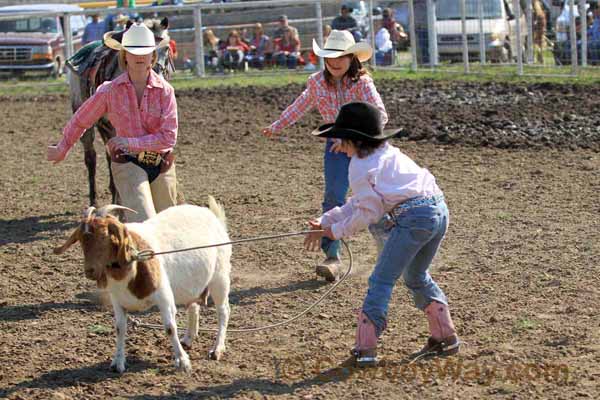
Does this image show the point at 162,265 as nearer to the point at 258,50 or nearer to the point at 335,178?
the point at 335,178

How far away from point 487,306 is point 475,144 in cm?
637

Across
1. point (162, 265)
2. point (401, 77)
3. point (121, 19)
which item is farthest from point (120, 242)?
point (401, 77)

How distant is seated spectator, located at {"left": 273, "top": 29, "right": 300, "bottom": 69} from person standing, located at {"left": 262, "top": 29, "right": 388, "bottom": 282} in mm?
14546

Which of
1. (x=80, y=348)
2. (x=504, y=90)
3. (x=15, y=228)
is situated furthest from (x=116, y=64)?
(x=504, y=90)

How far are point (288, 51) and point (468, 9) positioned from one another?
4053 mm

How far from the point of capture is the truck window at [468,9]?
69.0 feet

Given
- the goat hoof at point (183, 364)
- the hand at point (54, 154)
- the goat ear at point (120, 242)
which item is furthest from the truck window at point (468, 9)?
the goat ear at point (120, 242)

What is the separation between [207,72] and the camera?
2258 cm

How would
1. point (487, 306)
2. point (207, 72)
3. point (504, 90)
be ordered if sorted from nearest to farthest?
point (487, 306)
point (504, 90)
point (207, 72)

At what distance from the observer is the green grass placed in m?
18.6

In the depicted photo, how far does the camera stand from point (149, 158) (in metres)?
7.19

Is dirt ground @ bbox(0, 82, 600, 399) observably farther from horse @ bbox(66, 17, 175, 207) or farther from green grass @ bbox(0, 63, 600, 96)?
green grass @ bbox(0, 63, 600, 96)

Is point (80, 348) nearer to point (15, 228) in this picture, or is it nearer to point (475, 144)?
point (15, 228)

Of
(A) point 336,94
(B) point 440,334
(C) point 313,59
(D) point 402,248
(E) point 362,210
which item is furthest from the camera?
(C) point 313,59
